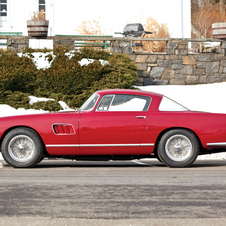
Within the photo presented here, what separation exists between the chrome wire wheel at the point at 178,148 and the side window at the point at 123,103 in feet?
2.34

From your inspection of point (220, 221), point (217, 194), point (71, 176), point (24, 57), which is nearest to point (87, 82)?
point (24, 57)

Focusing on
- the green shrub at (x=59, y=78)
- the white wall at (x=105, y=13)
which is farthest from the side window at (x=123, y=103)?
the white wall at (x=105, y=13)

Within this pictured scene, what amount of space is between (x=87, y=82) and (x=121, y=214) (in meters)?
10.8

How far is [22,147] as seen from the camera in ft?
24.3

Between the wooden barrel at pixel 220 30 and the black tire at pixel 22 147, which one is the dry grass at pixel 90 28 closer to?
the wooden barrel at pixel 220 30

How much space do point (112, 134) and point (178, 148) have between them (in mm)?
1145

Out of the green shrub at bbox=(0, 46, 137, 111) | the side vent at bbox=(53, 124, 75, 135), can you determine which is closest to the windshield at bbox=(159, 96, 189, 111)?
the side vent at bbox=(53, 124, 75, 135)

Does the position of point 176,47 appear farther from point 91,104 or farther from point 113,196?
point 113,196

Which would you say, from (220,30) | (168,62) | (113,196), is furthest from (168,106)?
(220,30)

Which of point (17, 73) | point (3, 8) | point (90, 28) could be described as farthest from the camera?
point (90, 28)

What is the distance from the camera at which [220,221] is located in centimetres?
432

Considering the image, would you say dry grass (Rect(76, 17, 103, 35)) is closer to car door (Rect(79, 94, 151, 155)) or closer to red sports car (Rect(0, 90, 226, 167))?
red sports car (Rect(0, 90, 226, 167))

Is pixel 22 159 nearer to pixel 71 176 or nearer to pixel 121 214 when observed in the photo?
pixel 71 176

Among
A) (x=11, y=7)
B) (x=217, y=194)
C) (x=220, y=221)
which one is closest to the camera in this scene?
(x=220, y=221)
